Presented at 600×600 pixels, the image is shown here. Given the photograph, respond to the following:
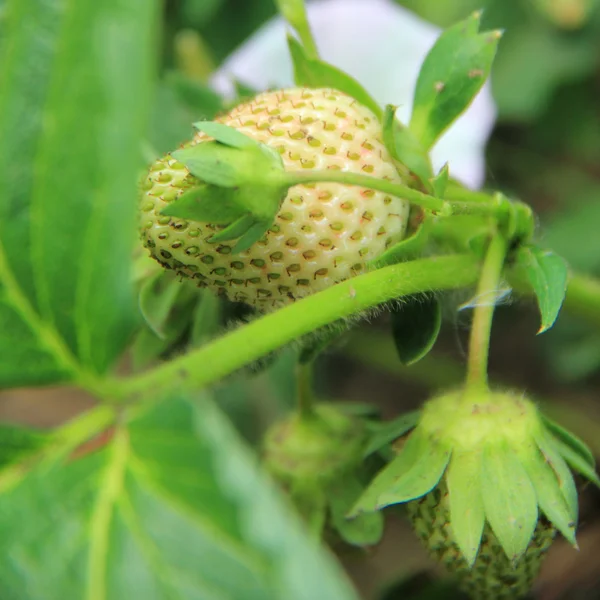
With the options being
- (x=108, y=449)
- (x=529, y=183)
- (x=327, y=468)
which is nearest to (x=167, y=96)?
(x=529, y=183)

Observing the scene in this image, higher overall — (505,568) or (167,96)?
(167,96)

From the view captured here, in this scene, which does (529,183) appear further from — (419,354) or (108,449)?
(108,449)

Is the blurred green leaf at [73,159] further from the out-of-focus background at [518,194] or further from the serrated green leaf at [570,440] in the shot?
the out-of-focus background at [518,194]

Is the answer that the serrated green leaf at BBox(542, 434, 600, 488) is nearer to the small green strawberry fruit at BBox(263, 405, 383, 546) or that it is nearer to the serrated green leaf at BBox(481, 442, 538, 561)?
the serrated green leaf at BBox(481, 442, 538, 561)

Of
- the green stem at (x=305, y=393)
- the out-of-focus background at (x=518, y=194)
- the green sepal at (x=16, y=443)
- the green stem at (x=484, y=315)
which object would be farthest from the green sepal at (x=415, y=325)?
the out-of-focus background at (x=518, y=194)

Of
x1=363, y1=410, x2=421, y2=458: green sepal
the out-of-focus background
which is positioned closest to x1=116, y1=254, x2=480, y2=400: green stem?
x1=363, y1=410, x2=421, y2=458: green sepal

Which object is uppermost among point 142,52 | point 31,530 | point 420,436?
point 142,52
